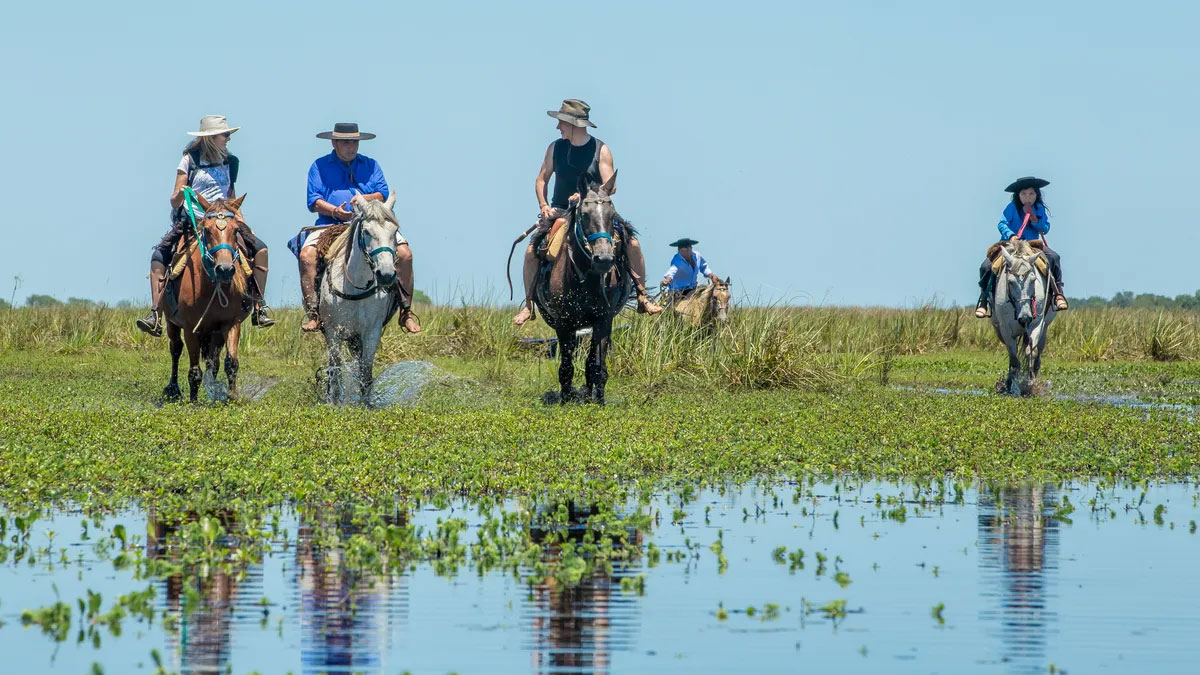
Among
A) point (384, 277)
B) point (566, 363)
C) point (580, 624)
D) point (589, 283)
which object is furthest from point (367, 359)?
point (580, 624)

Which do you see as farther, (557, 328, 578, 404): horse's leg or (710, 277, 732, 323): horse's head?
(710, 277, 732, 323): horse's head

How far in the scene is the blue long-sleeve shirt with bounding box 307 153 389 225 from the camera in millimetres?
15414

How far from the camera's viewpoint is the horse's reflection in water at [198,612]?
5230 mm

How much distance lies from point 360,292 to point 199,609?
8858 millimetres

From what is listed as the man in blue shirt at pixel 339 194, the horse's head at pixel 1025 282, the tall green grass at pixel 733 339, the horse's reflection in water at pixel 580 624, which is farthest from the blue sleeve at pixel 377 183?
the horse's reflection in water at pixel 580 624

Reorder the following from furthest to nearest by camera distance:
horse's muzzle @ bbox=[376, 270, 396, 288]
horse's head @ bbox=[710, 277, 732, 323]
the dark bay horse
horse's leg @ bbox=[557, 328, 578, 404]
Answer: horse's head @ bbox=[710, 277, 732, 323] → horse's leg @ bbox=[557, 328, 578, 404] → the dark bay horse → horse's muzzle @ bbox=[376, 270, 396, 288]

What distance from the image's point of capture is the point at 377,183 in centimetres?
1548

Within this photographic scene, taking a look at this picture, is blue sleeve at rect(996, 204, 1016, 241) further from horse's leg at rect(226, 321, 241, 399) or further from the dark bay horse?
horse's leg at rect(226, 321, 241, 399)

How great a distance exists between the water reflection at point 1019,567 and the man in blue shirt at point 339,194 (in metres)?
7.08

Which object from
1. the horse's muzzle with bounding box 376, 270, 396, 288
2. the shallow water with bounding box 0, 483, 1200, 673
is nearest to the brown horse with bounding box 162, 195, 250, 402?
the horse's muzzle with bounding box 376, 270, 396, 288

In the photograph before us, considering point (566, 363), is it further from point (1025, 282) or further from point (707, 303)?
point (707, 303)

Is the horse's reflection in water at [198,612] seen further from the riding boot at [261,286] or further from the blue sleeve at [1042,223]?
the blue sleeve at [1042,223]

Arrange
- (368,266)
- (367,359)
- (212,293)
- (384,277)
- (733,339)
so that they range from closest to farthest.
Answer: (384,277) → (368,266) → (212,293) → (367,359) → (733,339)

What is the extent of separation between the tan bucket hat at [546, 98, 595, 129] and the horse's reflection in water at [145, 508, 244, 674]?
8684 millimetres
